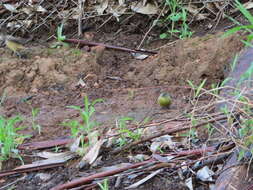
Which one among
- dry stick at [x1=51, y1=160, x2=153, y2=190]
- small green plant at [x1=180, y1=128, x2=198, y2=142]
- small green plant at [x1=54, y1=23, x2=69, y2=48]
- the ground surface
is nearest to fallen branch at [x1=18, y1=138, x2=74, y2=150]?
the ground surface

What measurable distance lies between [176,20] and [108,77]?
36.0 inches

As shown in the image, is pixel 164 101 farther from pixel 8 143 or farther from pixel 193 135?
pixel 8 143

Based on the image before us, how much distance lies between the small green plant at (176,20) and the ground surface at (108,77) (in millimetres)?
160

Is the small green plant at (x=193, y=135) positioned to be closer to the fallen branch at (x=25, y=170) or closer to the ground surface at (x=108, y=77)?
the ground surface at (x=108, y=77)

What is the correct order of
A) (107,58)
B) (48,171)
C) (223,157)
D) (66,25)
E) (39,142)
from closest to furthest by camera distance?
(223,157)
(48,171)
(39,142)
(107,58)
(66,25)

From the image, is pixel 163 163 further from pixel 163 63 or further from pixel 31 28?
pixel 31 28

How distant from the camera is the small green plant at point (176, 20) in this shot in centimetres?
440

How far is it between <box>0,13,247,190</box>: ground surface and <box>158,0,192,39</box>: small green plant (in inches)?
6.3

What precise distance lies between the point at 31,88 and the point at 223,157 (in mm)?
2299

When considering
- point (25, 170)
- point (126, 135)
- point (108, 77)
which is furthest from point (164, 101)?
point (25, 170)

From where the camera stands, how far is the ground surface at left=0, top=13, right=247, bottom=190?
11.2ft

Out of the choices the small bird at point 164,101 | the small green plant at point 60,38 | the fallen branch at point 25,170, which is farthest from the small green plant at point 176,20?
the fallen branch at point 25,170

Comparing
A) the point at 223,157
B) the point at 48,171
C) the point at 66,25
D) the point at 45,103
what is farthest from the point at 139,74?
the point at 223,157

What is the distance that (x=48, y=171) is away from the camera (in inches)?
101
